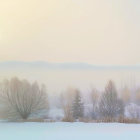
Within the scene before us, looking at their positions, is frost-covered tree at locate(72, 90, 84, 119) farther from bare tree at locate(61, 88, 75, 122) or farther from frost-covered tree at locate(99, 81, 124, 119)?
frost-covered tree at locate(99, 81, 124, 119)

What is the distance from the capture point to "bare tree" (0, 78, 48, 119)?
2182 millimetres

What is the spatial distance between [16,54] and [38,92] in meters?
0.35

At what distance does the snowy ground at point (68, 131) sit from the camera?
2074mm

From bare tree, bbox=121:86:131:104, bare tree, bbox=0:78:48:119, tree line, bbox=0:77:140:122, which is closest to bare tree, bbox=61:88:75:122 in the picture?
tree line, bbox=0:77:140:122

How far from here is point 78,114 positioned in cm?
218

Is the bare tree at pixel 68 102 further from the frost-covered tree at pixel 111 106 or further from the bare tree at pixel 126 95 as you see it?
the bare tree at pixel 126 95

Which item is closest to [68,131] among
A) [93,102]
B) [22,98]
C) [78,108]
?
[78,108]

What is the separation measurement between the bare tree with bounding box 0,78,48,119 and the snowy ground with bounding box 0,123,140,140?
10 centimetres

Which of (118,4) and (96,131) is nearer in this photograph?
(96,131)

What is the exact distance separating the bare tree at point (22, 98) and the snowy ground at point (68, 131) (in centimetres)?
10

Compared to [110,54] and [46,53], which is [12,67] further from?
[110,54]

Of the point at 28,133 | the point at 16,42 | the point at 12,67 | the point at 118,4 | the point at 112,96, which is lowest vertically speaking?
the point at 28,133

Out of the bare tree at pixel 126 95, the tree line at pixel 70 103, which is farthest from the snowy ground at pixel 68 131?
the bare tree at pixel 126 95

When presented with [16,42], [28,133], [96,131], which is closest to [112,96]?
[96,131]
